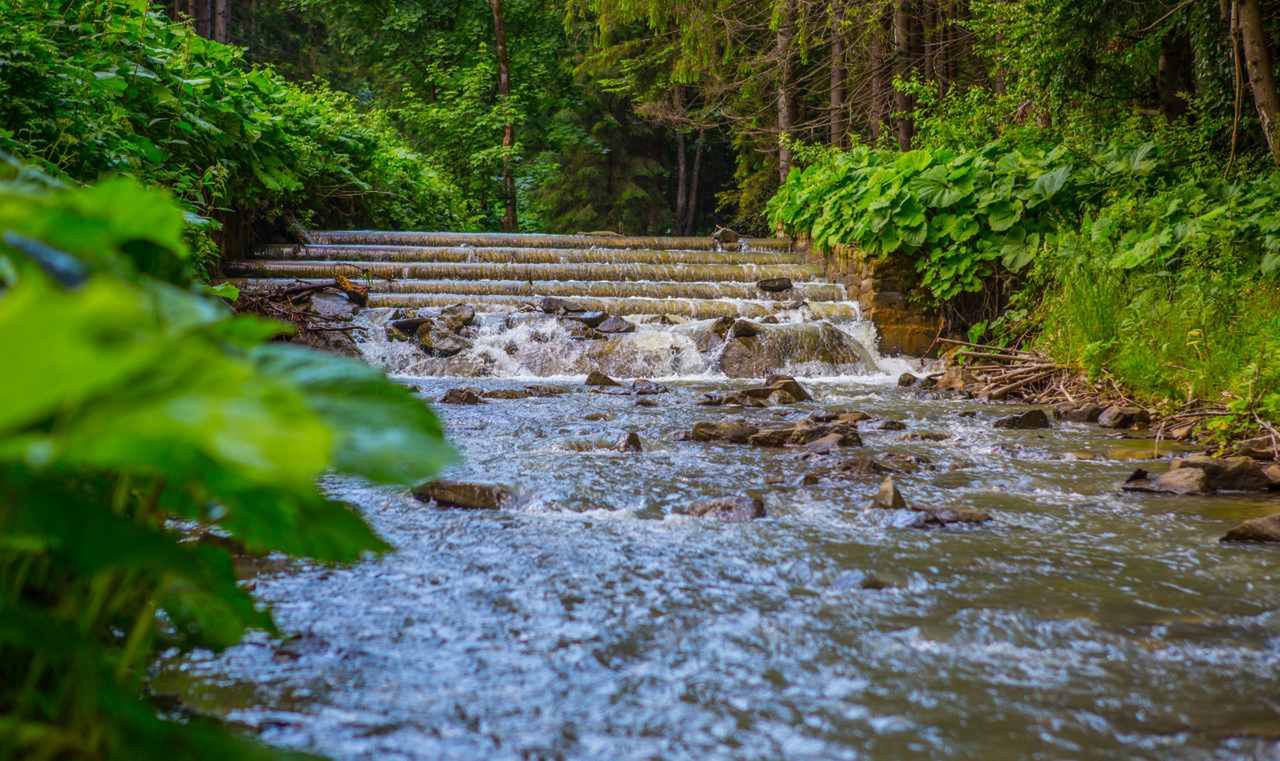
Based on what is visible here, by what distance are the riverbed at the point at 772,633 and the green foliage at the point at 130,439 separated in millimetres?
617

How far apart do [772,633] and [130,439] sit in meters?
1.82

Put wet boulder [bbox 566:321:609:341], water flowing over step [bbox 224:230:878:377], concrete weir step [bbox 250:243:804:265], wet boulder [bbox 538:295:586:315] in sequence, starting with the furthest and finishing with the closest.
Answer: concrete weir step [bbox 250:243:804:265] → wet boulder [bbox 538:295:586:315] → wet boulder [bbox 566:321:609:341] → water flowing over step [bbox 224:230:878:377]

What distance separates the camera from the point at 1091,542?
3107 millimetres

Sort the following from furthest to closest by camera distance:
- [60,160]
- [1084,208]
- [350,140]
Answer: [350,140]
[1084,208]
[60,160]

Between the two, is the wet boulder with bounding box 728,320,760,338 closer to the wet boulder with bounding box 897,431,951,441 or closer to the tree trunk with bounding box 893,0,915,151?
the wet boulder with bounding box 897,431,951,441

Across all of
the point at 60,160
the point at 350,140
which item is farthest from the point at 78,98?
the point at 350,140

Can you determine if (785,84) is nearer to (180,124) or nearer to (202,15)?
(180,124)

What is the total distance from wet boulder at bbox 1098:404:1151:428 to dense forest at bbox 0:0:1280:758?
0.69ft

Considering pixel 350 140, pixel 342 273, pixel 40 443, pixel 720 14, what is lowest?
pixel 40 443

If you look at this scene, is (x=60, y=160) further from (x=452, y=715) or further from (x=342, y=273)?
(x=342, y=273)

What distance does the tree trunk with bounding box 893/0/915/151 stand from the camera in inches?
527

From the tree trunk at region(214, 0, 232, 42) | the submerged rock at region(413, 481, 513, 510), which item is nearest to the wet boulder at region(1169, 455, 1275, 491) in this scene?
the submerged rock at region(413, 481, 513, 510)

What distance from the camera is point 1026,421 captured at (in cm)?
568

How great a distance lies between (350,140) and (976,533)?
507 inches
